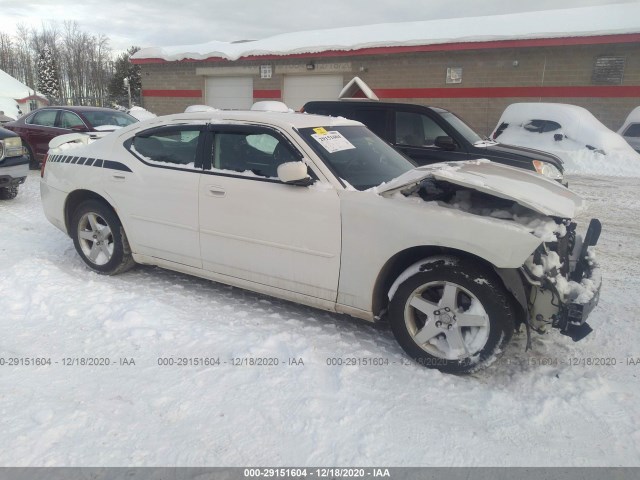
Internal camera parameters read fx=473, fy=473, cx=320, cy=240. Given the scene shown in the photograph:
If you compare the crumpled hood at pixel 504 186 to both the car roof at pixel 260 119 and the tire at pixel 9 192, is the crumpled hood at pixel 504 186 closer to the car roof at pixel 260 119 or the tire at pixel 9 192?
the car roof at pixel 260 119

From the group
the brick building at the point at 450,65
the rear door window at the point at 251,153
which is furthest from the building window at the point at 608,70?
the rear door window at the point at 251,153

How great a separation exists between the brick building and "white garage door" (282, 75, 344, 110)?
4 centimetres

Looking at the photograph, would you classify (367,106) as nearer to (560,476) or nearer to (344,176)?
(344,176)

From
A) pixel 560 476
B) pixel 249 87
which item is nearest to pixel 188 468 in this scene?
pixel 560 476

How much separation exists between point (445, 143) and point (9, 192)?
688 cm

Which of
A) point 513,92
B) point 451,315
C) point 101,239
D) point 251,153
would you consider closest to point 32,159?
point 101,239

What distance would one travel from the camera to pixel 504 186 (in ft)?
9.88

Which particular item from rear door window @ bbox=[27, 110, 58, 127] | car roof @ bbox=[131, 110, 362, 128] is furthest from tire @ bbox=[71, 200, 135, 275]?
rear door window @ bbox=[27, 110, 58, 127]

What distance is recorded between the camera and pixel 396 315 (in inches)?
122

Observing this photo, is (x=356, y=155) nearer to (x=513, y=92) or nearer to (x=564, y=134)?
(x=564, y=134)

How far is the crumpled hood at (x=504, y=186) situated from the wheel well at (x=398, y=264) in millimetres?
409

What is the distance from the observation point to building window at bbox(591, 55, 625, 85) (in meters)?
16.2

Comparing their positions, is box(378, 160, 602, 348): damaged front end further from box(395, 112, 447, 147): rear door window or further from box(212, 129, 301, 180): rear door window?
box(395, 112, 447, 147): rear door window

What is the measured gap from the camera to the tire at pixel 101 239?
4.37 meters
